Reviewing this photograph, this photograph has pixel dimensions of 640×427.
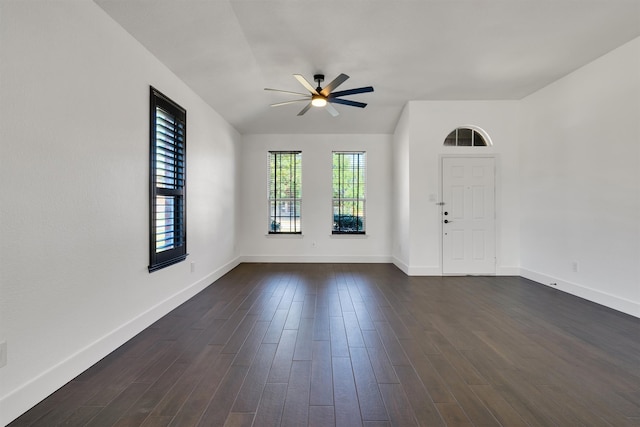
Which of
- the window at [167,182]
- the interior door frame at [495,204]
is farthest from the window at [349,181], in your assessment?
the window at [167,182]

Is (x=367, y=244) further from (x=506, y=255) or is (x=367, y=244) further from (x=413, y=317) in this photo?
(x=413, y=317)

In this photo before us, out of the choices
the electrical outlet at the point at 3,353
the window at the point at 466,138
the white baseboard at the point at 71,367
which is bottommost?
the white baseboard at the point at 71,367

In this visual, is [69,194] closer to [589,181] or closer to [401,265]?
[401,265]

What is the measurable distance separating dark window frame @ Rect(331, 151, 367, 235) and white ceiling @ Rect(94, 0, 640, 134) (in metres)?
1.90

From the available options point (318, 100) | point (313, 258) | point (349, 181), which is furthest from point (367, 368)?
point (349, 181)

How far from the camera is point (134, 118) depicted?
2.83 meters

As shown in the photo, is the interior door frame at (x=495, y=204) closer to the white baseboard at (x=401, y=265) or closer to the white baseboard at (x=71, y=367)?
the white baseboard at (x=401, y=265)

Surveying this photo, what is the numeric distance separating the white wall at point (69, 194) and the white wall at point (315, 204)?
3308 millimetres

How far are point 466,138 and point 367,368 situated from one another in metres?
4.49

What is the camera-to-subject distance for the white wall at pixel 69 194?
1705 millimetres

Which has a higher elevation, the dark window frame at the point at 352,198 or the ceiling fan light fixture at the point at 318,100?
the ceiling fan light fixture at the point at 318,100

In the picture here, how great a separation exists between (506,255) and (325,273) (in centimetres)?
311

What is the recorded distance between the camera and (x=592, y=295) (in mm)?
3770

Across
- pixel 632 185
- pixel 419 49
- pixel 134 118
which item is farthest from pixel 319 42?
pixel 632 185
